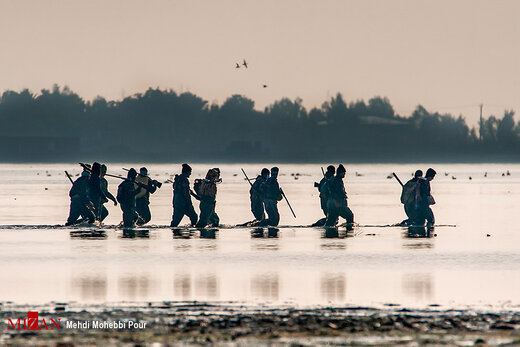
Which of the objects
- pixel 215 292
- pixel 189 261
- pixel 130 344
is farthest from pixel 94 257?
pixel 130 344

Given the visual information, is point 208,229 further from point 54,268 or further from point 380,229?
point 54,268

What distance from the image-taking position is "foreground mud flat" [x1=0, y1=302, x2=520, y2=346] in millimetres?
10289

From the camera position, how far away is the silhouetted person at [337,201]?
2664 cm

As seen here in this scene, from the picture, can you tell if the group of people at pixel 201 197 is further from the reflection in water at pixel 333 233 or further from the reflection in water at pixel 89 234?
the reflection in water at pixel 89 234

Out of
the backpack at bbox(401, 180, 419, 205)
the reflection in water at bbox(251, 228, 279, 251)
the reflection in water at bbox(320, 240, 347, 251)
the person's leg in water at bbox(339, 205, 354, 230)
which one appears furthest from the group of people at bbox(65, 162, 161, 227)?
the backpack at bbox(401, 180, 419, 205)

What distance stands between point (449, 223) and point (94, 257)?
13.5 metres

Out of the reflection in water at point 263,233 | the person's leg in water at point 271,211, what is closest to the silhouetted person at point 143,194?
the reflection in water at point 263,233

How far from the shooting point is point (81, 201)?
87.4 ft

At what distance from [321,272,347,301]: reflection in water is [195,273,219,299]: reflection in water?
4.78 feet

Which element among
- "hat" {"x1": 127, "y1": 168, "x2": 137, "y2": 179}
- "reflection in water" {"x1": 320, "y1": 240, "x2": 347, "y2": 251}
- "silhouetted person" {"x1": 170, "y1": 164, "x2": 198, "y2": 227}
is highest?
"hat" {"x1": 127, "y1": 168, "x2": 137, "y2": 179}

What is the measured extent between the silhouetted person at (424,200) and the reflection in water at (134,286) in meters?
11.8

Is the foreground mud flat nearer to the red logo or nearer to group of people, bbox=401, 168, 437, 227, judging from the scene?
the red logo

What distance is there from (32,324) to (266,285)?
15.3 ft

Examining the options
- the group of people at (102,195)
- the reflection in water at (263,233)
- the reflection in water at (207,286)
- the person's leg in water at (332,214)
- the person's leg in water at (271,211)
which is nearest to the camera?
the reflection in water at (207,286)
